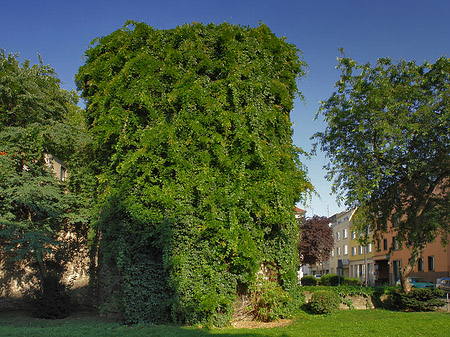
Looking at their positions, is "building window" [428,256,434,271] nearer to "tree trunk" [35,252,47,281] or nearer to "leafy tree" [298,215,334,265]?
"leafy tree" [298,215,334,265]

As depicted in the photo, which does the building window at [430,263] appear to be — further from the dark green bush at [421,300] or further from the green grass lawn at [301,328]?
the green grass lawn at [301,328]

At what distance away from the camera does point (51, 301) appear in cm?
1557

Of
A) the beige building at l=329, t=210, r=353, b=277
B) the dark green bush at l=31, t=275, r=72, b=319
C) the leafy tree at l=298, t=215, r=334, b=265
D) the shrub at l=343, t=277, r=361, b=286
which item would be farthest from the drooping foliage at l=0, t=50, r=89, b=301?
the beige building at l=329, t=210, r=353, b=277

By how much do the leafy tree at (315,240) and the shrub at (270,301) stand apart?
19.9 metres

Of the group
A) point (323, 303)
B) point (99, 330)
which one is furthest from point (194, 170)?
point (323, 303)

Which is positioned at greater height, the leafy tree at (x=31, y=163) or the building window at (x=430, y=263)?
the leafy tree at (x=31, y=163)

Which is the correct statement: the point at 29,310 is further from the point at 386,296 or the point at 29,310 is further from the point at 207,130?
the point at 386,296

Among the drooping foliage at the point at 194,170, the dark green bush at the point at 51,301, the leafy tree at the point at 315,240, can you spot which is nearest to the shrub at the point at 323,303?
the drooping foliage at the point at 194,170

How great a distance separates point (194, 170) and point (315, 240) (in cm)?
2242

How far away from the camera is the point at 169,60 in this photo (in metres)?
14.0

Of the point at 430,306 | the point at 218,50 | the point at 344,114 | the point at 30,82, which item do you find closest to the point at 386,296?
the point at 430,306

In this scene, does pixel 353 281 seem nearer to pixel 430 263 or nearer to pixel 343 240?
pixel 430 263

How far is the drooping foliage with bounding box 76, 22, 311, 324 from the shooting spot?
41.3 feet

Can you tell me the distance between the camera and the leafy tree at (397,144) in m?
16.2
